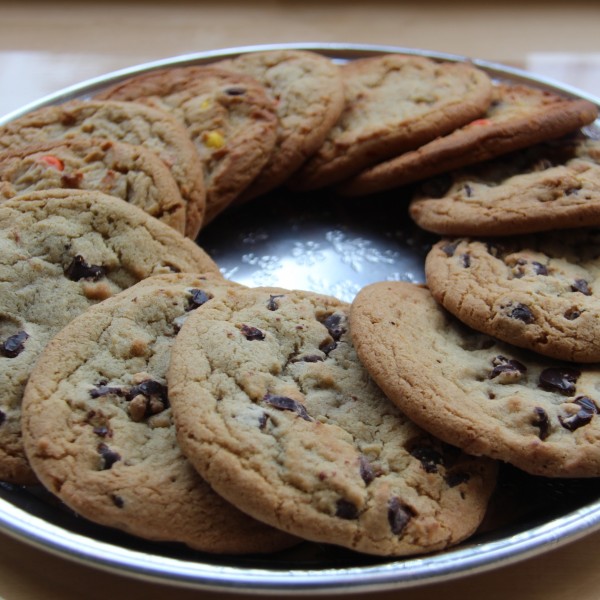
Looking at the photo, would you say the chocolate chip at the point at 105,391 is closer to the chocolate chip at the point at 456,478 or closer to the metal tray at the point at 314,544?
the metal tray at the point at 314,544

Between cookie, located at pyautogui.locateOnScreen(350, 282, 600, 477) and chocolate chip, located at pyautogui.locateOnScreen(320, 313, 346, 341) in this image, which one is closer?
cookie, located at pyautogui.locateOnScreen(350, 282, 600, 477)

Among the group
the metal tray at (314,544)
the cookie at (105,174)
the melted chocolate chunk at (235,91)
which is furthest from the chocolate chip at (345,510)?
the melted chocolate chunk at (235,91)

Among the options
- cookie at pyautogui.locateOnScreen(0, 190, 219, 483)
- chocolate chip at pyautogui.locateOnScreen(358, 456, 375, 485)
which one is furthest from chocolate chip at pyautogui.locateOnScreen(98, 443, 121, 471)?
chocolate chip at pyautogui.locateOnScreen(358, 456, 375, 485)

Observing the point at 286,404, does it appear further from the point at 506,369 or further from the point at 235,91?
the point at 235,91

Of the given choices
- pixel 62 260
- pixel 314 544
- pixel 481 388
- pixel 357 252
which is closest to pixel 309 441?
pixel 314 544

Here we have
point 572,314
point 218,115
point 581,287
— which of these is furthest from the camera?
point 218,115

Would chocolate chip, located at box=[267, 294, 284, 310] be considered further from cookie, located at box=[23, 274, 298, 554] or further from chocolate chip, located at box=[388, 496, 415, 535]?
chocolate chip, located at box=[388, 496, 415, 535]
